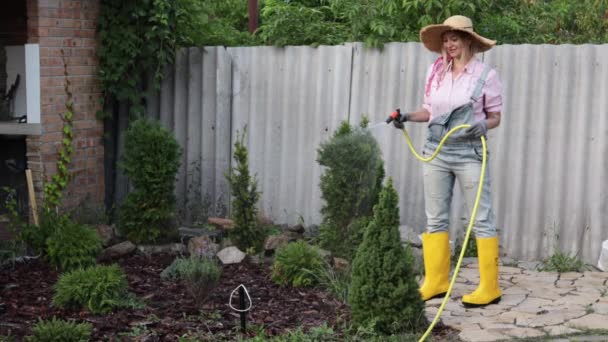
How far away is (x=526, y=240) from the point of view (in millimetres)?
7699

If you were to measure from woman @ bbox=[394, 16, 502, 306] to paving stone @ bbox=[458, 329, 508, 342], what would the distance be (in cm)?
59

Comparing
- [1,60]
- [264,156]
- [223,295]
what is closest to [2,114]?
[1,60]

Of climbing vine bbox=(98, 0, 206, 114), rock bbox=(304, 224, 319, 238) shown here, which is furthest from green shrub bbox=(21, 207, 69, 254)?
rock bbox=(304, 224, 319, 238)

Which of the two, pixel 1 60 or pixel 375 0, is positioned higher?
pixel 375 0

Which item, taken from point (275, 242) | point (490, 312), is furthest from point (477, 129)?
point (275, 242)

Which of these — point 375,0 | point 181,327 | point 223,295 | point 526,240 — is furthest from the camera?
point 375,0

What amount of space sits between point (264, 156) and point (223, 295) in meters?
2.75

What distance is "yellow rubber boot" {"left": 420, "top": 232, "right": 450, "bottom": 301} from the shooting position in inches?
251

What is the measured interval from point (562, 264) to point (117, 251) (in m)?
3.88

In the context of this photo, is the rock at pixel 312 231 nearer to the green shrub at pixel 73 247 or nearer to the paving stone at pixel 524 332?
the green shrub at pixel 73 247

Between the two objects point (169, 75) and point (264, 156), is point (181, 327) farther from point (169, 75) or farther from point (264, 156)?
point (169, 75)

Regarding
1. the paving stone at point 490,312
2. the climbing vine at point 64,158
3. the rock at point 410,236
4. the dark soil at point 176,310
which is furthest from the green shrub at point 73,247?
the paving stone at point 490,312

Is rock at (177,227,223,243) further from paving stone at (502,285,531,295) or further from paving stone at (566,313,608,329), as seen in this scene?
paving stone at (566,313,608,329)

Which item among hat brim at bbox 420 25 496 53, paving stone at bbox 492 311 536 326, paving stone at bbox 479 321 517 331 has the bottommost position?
paving stone at bbox 479 321 517 331
